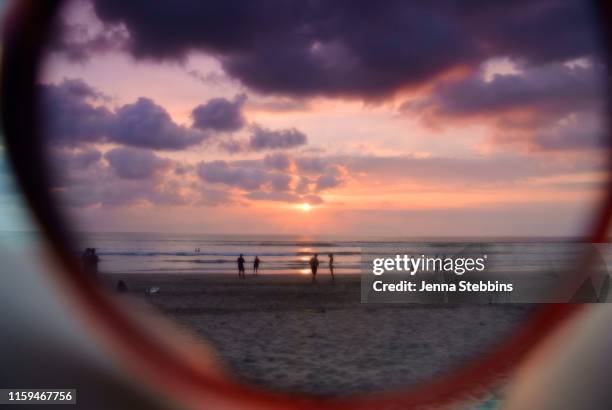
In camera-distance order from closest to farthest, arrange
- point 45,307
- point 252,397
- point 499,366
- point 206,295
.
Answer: point 252,397, point 499,366, point 45,307, point 206,295

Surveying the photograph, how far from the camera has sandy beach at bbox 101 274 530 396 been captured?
5848 millimetres

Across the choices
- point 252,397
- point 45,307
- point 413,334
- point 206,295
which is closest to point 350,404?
point 252,397

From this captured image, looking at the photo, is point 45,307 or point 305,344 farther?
point 45,307

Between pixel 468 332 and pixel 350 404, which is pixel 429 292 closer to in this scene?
pixel 468 332

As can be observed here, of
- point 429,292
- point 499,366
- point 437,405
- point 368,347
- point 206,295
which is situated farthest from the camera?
point 206,295

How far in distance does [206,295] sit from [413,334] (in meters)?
7.34

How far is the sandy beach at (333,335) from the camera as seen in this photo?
5.85m

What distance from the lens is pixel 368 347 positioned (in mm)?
7305

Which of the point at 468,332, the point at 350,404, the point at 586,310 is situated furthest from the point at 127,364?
the point at 586,310

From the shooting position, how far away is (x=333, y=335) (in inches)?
322

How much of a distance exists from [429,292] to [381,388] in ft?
26.2

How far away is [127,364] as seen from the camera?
17.1 ft

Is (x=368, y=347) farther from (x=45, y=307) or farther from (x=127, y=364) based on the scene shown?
(x=45, y=307)

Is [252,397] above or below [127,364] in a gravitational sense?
below
